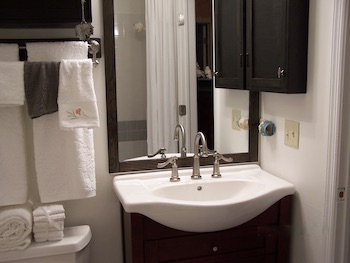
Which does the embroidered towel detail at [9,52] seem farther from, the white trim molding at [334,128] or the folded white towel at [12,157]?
the white trim molding at [334,128]

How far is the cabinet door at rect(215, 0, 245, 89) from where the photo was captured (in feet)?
6.12

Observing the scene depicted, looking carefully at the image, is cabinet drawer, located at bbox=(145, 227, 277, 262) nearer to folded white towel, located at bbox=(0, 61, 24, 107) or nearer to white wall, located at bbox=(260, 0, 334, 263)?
white wall, located at bbox=(260, 0, 334, 263)

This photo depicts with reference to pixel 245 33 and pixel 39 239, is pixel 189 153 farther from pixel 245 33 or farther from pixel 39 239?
pixel 39 239

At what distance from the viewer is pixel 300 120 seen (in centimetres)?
172

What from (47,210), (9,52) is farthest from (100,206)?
(9,52)

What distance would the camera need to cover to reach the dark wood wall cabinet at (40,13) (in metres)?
1.54

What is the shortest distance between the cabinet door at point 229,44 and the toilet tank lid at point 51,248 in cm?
102

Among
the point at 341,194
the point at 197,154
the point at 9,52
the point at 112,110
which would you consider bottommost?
the point at 341,194

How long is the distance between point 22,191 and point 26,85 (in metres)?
0.45

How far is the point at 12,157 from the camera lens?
5.26 feet

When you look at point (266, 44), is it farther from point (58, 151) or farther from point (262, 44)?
point (58, 151)

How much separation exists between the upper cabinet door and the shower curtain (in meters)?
0.35

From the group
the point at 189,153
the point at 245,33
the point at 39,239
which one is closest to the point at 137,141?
the point at 189,153

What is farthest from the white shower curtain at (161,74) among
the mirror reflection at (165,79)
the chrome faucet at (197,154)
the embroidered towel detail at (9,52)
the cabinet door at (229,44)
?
the embroidered towel detail at (9,52)
